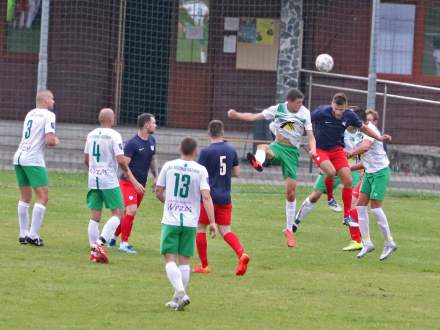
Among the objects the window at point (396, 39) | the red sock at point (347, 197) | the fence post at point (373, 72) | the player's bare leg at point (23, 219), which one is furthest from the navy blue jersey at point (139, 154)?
the window at point (396, 39)

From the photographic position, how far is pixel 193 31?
2822 cm

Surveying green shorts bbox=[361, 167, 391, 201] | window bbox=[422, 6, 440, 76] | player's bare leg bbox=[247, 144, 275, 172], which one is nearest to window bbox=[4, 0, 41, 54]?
window bbox=[422, 6, 440, 76]

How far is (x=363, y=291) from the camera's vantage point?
13.4 metres

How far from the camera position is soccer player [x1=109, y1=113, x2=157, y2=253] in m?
15.8

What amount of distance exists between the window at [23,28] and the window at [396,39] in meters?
7.44

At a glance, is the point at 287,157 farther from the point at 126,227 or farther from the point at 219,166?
the point at 219,166

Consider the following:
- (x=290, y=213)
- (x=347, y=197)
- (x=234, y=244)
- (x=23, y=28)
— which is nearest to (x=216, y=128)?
(x=234, y=244)

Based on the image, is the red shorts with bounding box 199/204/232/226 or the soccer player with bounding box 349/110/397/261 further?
the soccer player with bounding box 349/110/397/261

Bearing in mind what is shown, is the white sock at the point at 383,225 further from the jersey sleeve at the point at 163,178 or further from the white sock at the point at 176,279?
the white sock at the point at 176,279

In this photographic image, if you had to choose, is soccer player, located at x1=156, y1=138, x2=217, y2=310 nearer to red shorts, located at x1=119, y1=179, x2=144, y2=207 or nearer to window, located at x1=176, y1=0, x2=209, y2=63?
red shorts, located at x1=119, y1=179, x2=144, y2=207

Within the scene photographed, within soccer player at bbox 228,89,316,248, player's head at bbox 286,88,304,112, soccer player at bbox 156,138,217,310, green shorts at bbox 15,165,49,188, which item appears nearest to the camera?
soccer player at bbox 156,138,217,310

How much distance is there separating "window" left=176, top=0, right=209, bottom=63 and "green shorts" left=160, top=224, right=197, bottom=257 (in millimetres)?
16201

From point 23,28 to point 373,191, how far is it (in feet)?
45.5

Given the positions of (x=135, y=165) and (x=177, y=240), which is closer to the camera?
(x=177, y=240)
